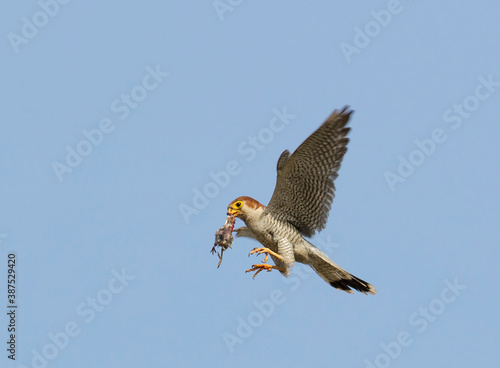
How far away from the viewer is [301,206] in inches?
540

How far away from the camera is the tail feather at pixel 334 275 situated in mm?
13906

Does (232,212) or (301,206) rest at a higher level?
(232,212)

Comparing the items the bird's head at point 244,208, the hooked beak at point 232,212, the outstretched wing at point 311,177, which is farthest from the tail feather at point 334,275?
the hooked beak at point 232,212

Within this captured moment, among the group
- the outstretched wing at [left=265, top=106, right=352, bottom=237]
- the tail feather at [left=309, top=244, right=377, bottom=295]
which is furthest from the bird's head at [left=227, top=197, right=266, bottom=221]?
the tail feather at [left=309, top=244, right=377, bottom=295]

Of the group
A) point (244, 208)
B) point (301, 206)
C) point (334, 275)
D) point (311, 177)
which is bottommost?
point (334, 275)

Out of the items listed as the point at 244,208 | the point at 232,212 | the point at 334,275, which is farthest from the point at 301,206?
the point at 334,275

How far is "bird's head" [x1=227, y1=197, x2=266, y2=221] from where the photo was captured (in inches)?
533

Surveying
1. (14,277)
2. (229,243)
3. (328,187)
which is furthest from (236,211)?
(14,277)

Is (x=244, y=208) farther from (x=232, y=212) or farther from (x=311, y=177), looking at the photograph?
(x=311, y=177)

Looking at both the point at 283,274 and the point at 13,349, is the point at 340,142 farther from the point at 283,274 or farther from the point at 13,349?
the point at 13,349

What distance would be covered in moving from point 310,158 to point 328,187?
1.71ft

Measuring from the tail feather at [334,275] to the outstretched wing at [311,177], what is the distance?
353mm

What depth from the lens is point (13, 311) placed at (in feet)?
48.3

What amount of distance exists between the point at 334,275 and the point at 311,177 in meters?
1.65
